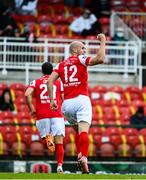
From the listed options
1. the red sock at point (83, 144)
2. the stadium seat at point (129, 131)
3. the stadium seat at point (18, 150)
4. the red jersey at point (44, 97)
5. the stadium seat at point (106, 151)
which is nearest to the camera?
the red sock at point (83, 144)

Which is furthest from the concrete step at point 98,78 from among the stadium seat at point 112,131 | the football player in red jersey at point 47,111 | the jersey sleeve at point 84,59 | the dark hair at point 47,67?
the jersey sleeve at point 84,59

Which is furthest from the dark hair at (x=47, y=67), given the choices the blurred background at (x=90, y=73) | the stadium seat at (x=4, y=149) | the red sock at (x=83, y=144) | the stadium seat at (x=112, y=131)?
the stadium seat at (x=112, y=131)

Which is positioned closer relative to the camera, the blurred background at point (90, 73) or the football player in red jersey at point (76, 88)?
the football player in red jersey at point (76, 88)

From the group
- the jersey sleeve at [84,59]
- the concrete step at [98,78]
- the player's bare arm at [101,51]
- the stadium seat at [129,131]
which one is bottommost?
the stadium seat at [129,131]

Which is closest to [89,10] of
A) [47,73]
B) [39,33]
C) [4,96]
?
[39,33]

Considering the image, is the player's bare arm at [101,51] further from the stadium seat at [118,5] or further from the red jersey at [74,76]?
the stadium seat at [118,5]

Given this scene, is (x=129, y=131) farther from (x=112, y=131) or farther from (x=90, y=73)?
(x=90, y=73)

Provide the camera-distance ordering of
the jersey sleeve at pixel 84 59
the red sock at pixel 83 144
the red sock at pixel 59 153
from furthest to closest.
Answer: the red sock at pixel 59 153
the jersey sleeve at pixel 84 59
the red sock at pixel 83 144

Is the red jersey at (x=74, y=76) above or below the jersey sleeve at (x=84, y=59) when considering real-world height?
below

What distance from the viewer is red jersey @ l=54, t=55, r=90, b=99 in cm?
1789

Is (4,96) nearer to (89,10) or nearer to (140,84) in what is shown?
(140,84)

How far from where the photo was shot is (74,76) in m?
18.0


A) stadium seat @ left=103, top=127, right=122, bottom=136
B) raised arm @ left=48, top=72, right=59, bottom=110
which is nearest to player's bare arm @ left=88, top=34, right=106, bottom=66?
raised arm @ left=48, top=72, right=59, bottom=110

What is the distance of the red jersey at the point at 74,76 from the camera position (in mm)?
17891
